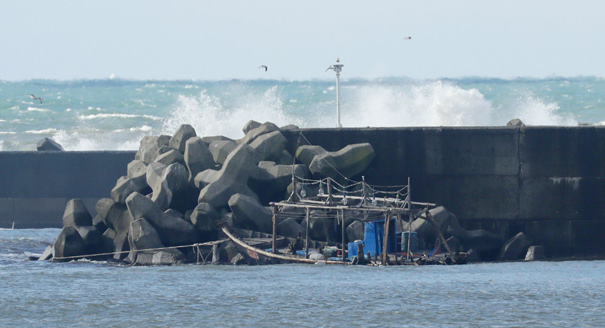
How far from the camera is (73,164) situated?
35625 millimetres

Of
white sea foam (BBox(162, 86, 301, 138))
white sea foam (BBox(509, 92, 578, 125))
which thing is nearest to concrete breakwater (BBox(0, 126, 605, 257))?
white sea foam (BBox(162, 86, 301, 138))

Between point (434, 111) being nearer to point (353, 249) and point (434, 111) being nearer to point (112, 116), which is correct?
point (353, 249)

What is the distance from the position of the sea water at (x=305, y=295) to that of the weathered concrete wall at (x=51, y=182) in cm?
965

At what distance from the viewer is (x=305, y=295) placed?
2042 centimetres

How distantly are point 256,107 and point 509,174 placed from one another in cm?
3672

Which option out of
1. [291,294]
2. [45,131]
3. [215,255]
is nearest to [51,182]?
[215,255]

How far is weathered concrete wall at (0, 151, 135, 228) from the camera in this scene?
35.4 m

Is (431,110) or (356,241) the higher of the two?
(431,110)

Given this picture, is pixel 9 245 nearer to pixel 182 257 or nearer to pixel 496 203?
pixel 182 257

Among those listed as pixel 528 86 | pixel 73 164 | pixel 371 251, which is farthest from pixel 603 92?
pixel 371 251

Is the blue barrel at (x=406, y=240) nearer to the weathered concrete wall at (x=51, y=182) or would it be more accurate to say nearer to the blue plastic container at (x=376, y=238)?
the blue plastic container at (x=376, y=238)

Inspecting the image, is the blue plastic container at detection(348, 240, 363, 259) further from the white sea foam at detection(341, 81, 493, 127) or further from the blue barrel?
the white sea foam at detection(341, 81, 493, 127)

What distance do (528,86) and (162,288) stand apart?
74588 mm

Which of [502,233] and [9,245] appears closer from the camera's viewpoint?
[502,233]
